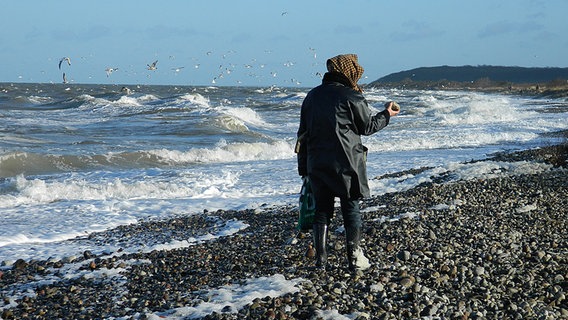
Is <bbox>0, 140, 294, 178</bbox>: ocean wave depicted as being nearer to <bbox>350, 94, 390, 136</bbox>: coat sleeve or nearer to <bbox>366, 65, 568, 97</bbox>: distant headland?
<bbox>350, 94, 390, 136</bbox>: coat sleeve

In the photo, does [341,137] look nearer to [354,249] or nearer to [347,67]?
[347,67]

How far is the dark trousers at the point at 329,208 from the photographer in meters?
5.69

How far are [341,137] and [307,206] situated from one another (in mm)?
800

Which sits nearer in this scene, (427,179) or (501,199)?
(501,199)

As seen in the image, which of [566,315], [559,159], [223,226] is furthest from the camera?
[559,159]

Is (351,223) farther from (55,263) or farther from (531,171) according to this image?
(531,171)

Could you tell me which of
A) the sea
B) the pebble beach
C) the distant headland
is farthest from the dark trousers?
the distant headland

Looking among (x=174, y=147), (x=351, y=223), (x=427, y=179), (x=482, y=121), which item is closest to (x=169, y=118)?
(x=174, y=147)

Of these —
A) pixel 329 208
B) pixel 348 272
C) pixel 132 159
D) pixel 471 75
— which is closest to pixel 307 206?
pixel 329 208

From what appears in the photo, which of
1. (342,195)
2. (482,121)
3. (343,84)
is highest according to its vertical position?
(343,84)

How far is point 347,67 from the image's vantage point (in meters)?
5.62

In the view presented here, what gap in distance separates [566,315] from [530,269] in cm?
103

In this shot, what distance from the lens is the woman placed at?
5.51 metres

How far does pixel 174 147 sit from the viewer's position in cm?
2028
